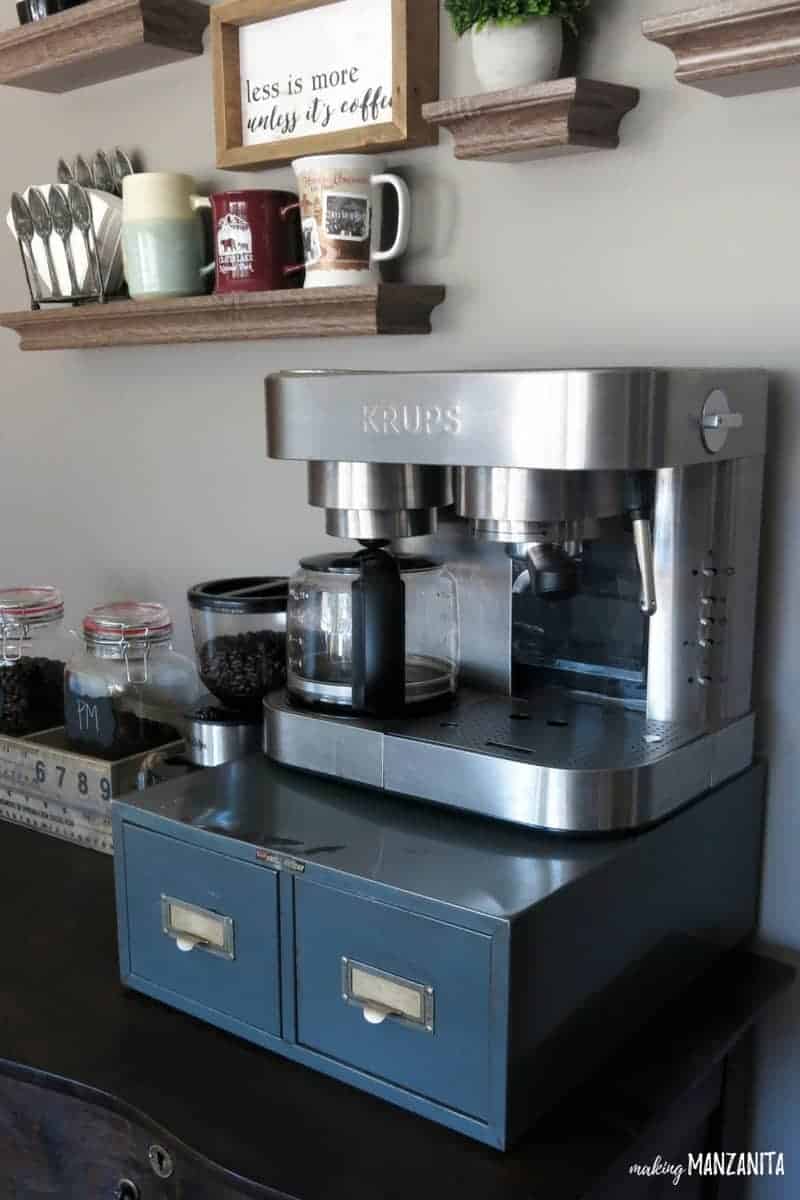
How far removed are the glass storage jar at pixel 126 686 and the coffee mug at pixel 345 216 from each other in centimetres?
39

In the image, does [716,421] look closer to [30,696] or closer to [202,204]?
[202,204]

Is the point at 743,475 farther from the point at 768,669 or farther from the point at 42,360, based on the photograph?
the point at 42,360

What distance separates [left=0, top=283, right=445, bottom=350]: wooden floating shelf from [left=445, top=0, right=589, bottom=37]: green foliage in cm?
22

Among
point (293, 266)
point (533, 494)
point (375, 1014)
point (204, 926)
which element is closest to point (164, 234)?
point (293, 266)

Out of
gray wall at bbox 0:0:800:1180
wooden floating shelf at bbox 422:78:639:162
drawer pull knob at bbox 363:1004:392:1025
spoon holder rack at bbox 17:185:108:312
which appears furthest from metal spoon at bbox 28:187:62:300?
drawer pull knob at bbox 363:1004:392:1025

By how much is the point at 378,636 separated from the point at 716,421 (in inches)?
11.2

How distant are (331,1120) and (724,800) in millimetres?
368

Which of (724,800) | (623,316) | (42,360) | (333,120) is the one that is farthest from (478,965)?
(42,360)

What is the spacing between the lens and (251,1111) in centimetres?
75

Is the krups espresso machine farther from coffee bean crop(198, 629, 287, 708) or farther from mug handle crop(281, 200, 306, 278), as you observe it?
mug handle crop(281, 200, 306, 278)

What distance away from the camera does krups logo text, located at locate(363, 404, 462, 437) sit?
2.57ft

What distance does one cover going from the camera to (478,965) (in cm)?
69

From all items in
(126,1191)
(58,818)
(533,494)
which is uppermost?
(533,494)

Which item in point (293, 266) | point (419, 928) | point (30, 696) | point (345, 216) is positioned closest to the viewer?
point (419, 928)
